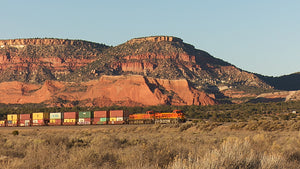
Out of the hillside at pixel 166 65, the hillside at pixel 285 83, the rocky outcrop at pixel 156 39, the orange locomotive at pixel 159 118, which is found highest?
the rocky outcrop at pixel 156 39

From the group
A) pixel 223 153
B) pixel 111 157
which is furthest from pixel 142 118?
pixel 223 153

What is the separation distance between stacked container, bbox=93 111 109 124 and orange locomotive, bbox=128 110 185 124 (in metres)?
4.71

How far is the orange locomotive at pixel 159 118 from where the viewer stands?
6962 cm

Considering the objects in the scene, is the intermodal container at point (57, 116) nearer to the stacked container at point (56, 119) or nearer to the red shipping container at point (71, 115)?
the stacked container at point (56, 119)

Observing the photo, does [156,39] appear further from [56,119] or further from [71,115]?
[56,119]

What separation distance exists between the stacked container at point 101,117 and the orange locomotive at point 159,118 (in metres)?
4.71

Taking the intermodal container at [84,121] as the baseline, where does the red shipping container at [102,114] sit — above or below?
above

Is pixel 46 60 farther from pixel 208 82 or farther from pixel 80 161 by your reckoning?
pixel 80 161

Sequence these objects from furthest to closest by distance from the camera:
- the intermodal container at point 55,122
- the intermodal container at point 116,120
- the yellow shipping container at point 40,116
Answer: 1. the yellow shipping container at point 40,116
2. the intermodal container at point 55,122
3. the intermodal container at point 116,120

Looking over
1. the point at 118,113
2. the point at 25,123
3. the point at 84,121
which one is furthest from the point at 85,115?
the point at 25,123

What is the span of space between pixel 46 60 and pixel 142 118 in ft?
376

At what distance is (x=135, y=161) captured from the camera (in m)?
13.0

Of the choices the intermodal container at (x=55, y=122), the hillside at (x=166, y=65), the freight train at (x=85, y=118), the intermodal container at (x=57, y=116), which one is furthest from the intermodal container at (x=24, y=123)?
the hillside at (x=166, y=65)

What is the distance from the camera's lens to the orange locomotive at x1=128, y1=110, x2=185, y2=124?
228 feet
